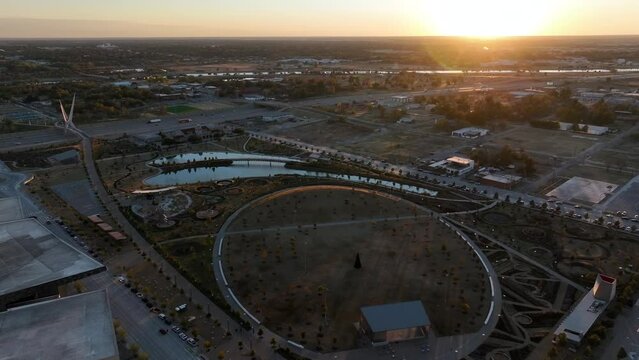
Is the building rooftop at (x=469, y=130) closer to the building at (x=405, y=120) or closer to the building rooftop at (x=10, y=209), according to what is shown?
the building at (x=405, y=120)

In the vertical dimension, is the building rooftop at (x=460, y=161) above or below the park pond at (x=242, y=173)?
above

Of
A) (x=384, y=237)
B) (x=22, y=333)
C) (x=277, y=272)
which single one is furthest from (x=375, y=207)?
(x=22, y=333)

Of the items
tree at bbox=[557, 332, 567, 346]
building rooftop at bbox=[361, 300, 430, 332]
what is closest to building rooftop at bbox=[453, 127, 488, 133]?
tree at bbox=[557, 332, 567, 346]

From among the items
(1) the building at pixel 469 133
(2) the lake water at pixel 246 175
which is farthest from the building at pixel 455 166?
(1) the building at pixel 469 133

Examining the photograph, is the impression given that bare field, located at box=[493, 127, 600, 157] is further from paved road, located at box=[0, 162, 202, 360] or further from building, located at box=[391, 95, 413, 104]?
paved road, located at box=[0, 162, 202, 360]

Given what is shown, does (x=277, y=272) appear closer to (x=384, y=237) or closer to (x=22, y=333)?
(x=384, y=237)

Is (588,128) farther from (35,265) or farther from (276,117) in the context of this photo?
(35,265)

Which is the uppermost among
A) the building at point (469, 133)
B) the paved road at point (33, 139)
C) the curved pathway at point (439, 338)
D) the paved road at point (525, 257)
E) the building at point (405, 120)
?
the building at point (405, 120)

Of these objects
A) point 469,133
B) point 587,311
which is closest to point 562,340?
point 587,311
